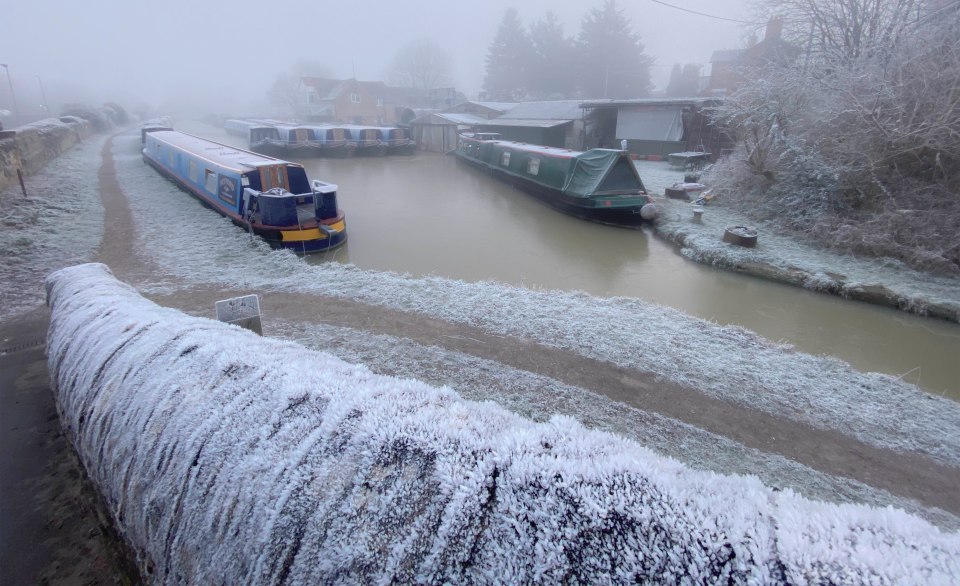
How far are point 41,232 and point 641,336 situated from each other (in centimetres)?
1048

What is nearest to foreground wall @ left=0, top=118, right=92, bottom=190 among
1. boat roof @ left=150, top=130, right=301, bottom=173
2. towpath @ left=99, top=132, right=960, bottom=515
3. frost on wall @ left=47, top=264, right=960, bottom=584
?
boat roof @ left=150, top=130, right=301, bottom=173

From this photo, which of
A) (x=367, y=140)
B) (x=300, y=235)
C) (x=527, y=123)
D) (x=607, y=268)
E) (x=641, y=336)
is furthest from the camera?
(x=367, y=140)

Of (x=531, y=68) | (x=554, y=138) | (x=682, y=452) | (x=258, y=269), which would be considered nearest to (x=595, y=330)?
(x=682, y=452)

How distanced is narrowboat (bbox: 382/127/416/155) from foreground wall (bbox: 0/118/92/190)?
46.7 ft

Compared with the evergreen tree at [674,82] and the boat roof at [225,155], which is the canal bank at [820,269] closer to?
the boat roof at [225,155]

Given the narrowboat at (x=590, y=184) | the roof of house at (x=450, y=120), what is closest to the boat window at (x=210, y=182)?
the narrowboat at (x=590, y=184)

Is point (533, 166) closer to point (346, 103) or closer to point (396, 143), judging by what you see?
point (396, 143)

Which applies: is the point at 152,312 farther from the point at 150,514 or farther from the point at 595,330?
the point at 595,330

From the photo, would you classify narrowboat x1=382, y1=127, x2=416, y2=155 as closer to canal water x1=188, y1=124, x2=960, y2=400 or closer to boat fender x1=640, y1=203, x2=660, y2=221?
canal water x1=188, y1=124, x2=960, y2=400

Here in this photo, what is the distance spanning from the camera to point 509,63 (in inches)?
1980

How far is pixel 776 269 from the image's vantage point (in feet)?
28.6

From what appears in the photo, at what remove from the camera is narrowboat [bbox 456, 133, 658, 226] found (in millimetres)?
12180

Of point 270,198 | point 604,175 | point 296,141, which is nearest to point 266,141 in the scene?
point 296,141

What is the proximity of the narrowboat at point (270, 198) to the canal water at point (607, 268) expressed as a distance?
0.59 meters
